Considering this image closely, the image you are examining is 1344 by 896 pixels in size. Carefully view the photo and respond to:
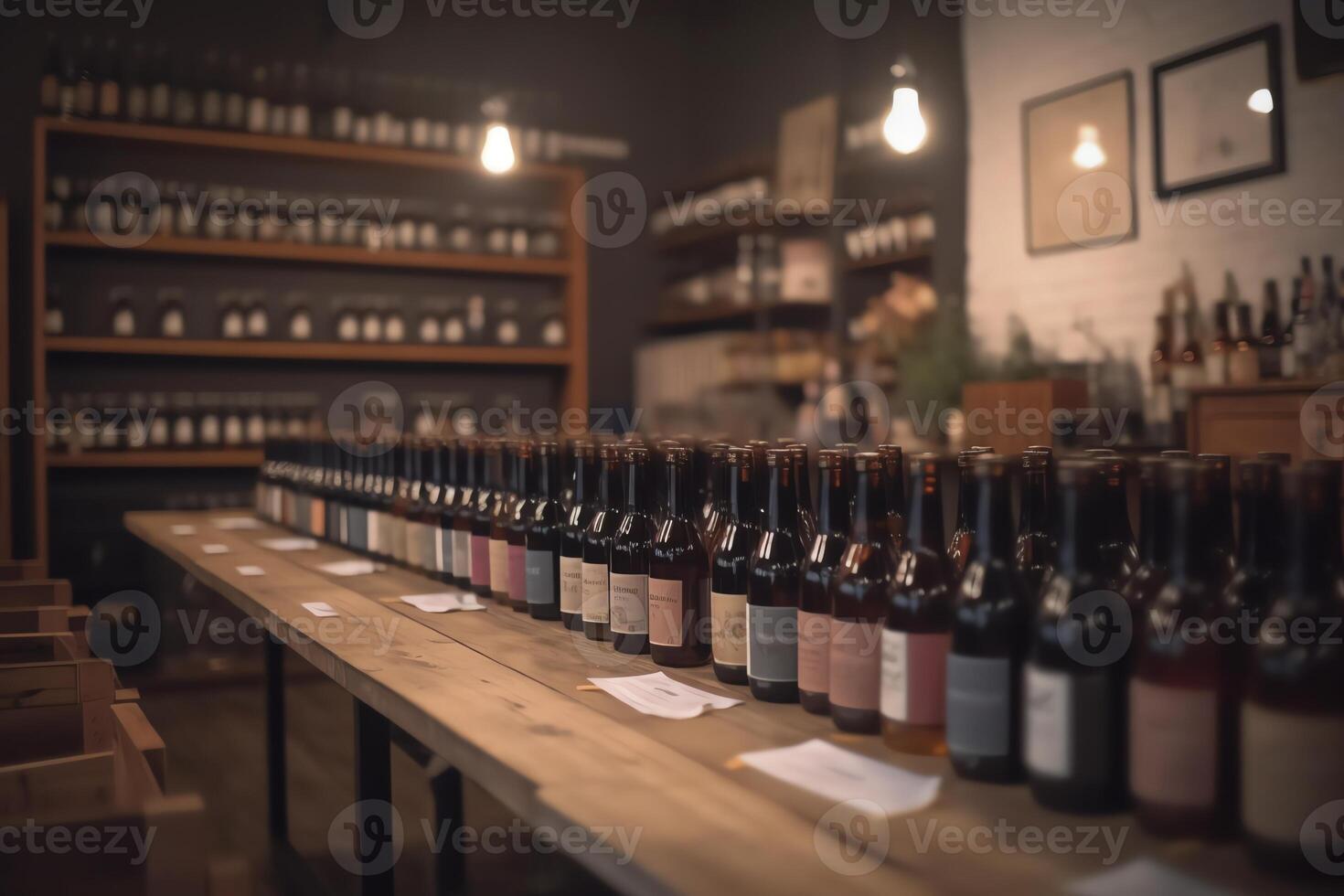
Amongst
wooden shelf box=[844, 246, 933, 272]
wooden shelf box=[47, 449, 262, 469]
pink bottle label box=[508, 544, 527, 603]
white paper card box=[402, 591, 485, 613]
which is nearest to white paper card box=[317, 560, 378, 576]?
white paper card box=[402, 591, 485, 613]

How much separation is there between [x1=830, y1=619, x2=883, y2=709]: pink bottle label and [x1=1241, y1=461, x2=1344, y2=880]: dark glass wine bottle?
0.33 m

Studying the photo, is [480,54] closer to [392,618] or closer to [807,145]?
[807,145]

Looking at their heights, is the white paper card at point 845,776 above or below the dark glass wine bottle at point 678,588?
below

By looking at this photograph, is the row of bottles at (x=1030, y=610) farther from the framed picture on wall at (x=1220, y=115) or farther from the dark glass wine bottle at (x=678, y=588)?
the framed picture on wall at (x=1220, y=115)

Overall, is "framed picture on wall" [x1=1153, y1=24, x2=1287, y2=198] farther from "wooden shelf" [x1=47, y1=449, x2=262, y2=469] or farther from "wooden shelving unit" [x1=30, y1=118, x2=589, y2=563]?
"wooden shelf" [x1=47, y1=449, x2=262, y2=469]

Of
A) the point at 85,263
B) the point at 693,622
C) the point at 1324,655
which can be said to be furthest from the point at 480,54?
the point at 1324,655

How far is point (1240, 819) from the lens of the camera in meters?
0.73

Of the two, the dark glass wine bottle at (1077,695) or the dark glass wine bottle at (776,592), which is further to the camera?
the dark glass wine bottle at (776,592)

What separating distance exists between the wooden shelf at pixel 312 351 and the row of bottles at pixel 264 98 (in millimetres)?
944

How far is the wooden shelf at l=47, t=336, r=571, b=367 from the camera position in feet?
14.4

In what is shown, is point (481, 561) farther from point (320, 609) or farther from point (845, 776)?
point (845, 776)

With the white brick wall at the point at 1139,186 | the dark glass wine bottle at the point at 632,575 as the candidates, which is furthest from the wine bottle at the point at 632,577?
the white brick wall at the point at 1139,186

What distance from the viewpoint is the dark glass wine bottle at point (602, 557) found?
4.62 feet

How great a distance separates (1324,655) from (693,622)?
71cm
